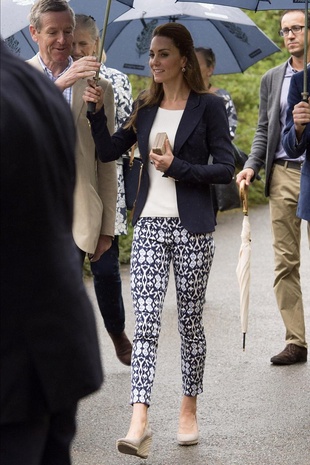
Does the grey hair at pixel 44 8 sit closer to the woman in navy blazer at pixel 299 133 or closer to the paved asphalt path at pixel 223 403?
the woman in navy blazer at pixel 299 133

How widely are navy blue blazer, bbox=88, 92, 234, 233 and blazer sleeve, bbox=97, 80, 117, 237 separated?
0.60ft

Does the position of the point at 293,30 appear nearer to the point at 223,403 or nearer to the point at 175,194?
the point at 175,194

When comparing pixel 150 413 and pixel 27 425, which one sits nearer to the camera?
pixel 27 425

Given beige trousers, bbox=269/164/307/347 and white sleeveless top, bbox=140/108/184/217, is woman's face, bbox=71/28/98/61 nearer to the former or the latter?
white sleeveless top, bbox=140/108/184/217

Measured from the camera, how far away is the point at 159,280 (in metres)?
5.62

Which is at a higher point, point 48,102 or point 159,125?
point 48,102

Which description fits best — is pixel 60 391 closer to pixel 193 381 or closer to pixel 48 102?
pixel 48 102

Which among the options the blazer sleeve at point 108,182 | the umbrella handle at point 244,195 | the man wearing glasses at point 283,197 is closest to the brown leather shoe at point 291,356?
the man wearing glasses at point 283,197

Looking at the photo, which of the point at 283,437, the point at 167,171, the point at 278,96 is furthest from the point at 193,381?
the point at 278,96

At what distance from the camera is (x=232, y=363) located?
750 cm

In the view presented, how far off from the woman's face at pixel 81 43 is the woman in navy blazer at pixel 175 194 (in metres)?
0.78

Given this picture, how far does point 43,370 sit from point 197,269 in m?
2.83

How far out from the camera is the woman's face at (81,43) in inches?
255

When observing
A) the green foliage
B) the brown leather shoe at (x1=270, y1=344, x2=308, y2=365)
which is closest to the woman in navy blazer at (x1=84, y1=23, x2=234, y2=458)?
the brown leather shoe at (x1=270, y1=344, x2=308, y2=365)
